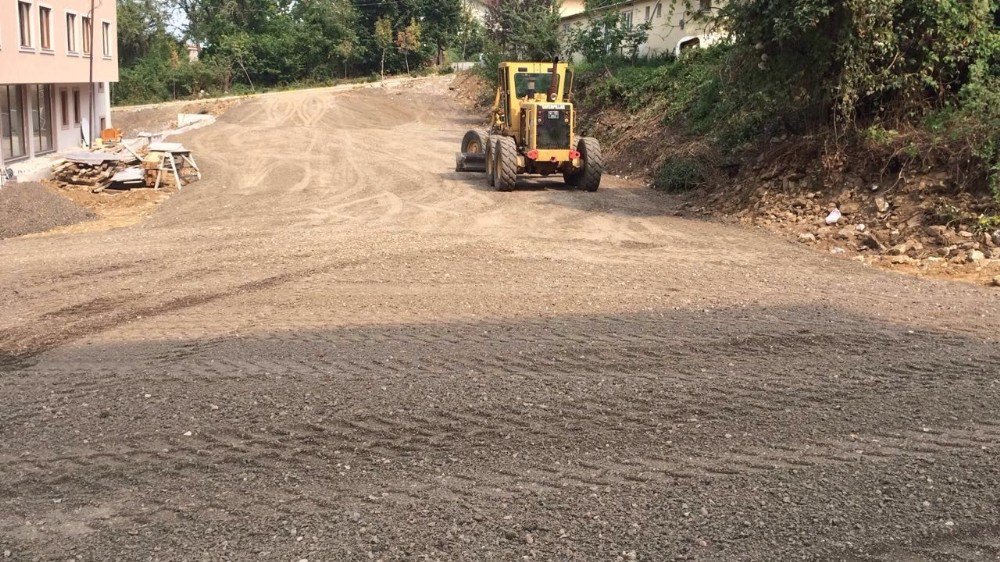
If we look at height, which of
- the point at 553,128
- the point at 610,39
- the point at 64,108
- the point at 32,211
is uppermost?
Result: the point at 610,39

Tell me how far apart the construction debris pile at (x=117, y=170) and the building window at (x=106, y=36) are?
13.5m

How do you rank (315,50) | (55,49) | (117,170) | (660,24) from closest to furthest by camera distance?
1. (117,170)
2. (55,49)
3. (660,24)
4. (315,50)

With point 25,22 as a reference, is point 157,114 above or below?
below

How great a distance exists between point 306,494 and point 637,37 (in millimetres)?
30798

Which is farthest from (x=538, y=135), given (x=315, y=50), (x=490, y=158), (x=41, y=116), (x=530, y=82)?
(x=315, y=50)

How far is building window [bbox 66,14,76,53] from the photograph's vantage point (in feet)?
93.8

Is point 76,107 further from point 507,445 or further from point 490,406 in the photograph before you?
point 507,445

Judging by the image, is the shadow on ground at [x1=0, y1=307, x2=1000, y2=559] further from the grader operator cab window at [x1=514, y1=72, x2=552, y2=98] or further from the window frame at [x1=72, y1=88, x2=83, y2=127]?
the window frame at [x1=72, y1=88, x2=83, y2=127]

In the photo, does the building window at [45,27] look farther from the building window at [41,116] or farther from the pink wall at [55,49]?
the building window at [41,116]

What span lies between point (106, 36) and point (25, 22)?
8.61 meters

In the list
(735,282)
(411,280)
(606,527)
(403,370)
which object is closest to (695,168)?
(735,282)

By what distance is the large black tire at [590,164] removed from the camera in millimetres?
18406

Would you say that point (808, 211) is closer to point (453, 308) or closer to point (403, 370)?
point (453, 308)

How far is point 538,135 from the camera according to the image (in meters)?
18.2
